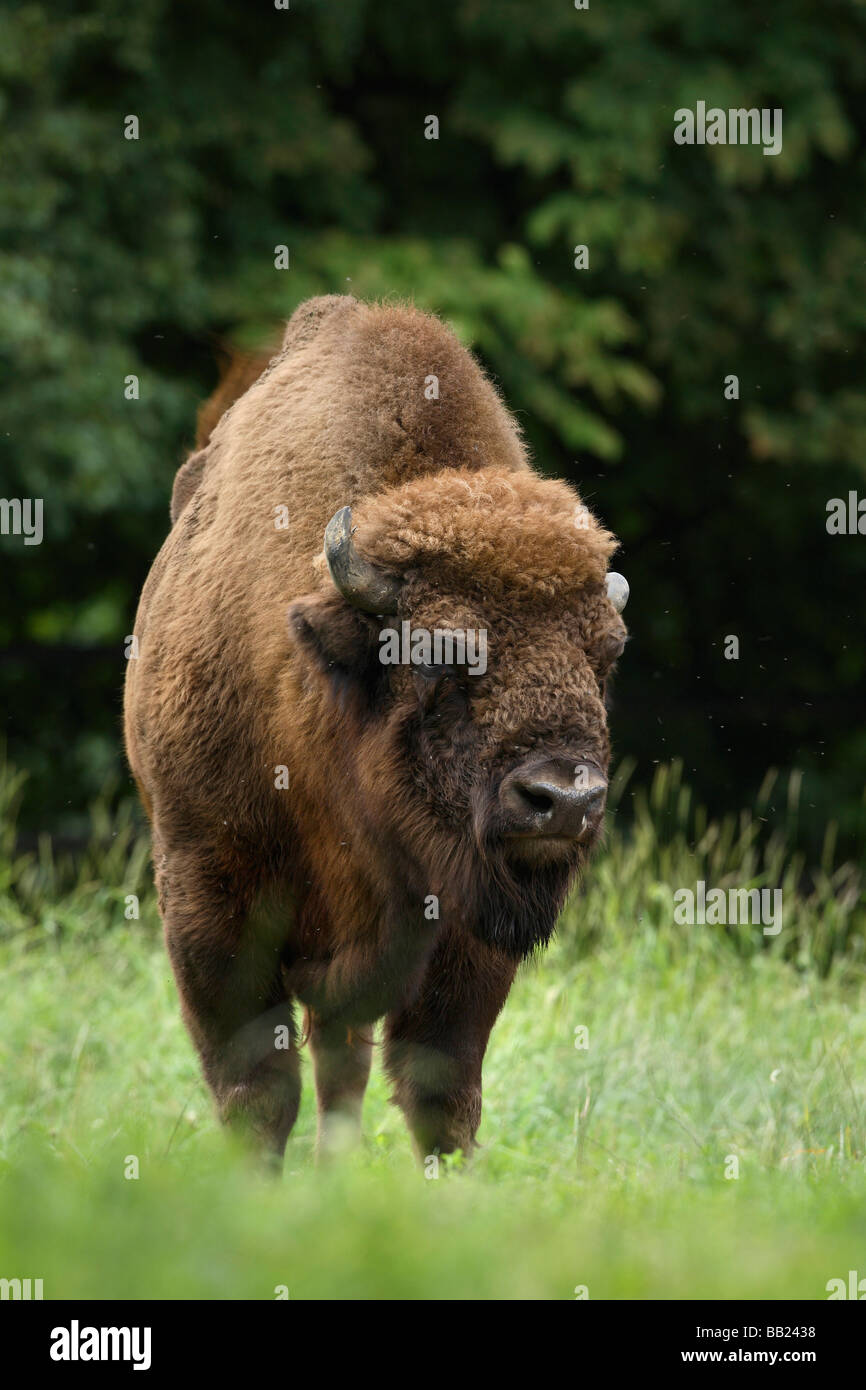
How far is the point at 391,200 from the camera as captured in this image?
1224 cm

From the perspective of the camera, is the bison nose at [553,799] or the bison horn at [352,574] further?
the bison horn at [352,574]

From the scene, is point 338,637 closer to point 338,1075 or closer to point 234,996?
point 234,996

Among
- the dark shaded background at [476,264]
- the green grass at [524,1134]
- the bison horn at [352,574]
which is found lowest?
the green grass at [524,1134]

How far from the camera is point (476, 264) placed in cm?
1133

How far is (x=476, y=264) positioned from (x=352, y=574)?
7.29 metres

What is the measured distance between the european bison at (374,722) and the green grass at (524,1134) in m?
0.45

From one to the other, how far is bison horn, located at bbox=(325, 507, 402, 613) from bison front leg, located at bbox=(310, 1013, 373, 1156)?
1.92m

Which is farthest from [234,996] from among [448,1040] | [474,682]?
[474,682]

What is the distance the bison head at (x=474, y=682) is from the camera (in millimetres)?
4203

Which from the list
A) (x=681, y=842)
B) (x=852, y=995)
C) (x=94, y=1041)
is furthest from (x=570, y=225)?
(x=94, y=1041)

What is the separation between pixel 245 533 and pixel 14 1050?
2.43 meters

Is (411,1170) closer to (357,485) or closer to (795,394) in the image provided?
(357,485)

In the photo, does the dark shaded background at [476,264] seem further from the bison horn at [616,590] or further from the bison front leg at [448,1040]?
the bison front leg at [448,1040]

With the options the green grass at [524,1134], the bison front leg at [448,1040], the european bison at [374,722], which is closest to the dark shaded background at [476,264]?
the green grass at [524,1134]
